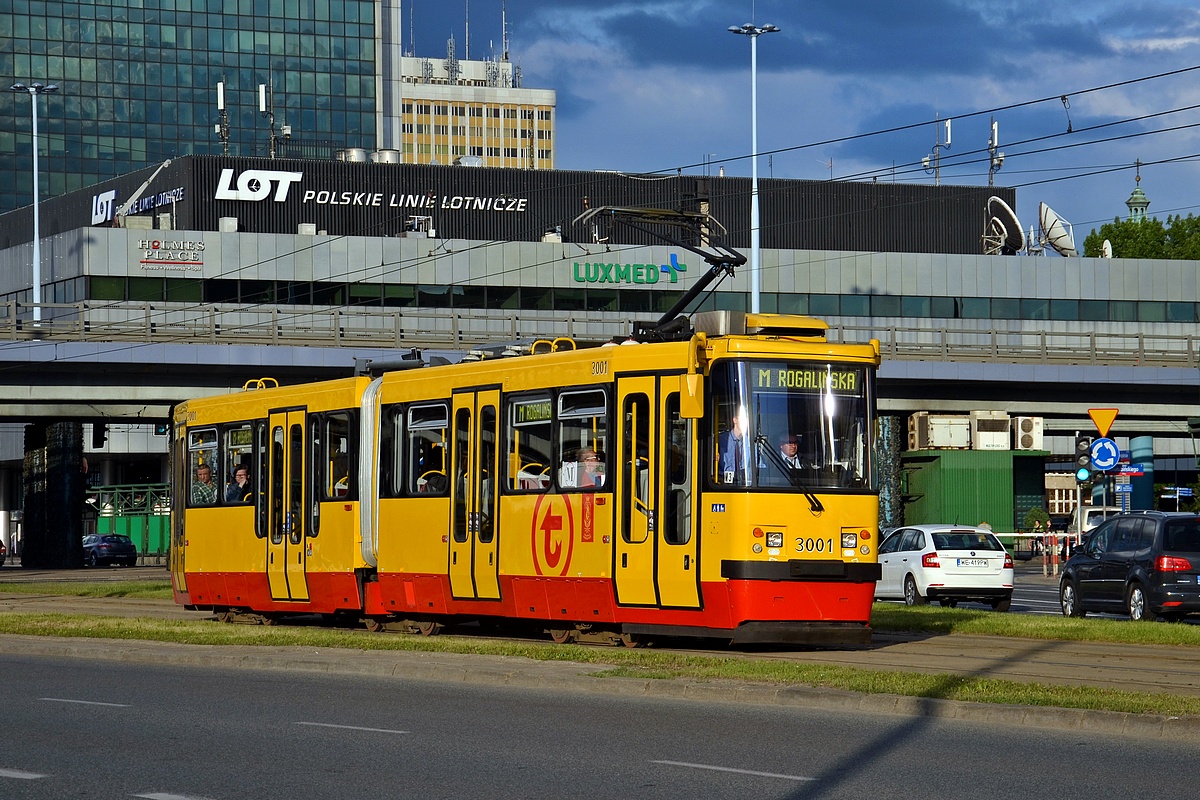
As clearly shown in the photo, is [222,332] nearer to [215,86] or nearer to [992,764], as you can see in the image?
[992,764]

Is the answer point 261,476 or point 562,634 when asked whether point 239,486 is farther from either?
point 562,634

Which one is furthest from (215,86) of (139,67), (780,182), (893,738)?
(893,738)

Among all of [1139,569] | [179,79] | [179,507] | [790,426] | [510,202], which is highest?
[179,79]

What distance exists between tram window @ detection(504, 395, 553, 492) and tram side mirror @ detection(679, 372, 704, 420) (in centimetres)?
229

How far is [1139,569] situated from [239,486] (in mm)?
12130

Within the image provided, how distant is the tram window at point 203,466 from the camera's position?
25.5 m

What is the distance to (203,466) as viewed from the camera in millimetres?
25875

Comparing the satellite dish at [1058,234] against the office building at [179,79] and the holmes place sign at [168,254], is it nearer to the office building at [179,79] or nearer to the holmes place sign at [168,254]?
the holmes place sign at [168,254]

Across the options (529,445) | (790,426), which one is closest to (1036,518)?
(529,445)

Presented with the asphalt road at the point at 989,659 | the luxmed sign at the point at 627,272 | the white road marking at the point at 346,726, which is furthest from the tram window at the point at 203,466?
the luxmed sign at the point at 627,272

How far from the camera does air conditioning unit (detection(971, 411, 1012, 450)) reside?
2188 inches

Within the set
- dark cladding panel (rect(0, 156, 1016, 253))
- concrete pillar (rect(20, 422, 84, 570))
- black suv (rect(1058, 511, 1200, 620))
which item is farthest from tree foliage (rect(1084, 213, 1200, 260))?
black suv (rect(1058, 511, 1200, 620))

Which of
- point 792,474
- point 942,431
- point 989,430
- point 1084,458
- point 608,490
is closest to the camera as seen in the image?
point 792,474

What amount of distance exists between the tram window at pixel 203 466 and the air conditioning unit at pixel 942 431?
3341cm
